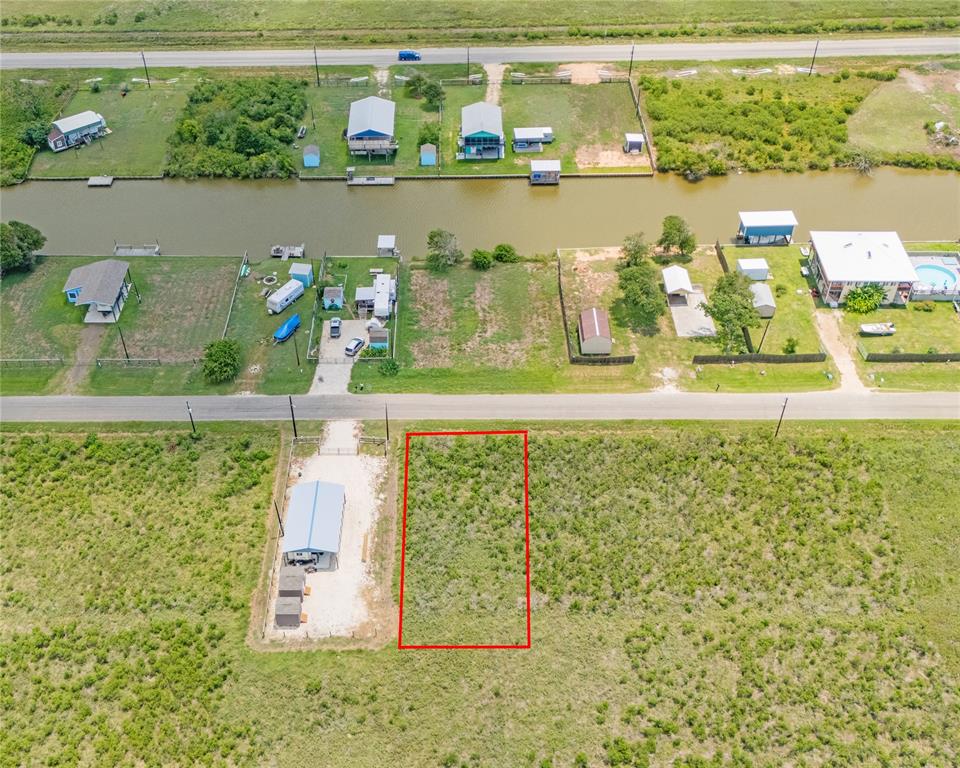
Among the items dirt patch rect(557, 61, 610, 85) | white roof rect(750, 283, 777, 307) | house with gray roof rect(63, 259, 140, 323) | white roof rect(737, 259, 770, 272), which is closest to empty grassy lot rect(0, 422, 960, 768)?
house with gray roof rect(63, 259, 140, 323)

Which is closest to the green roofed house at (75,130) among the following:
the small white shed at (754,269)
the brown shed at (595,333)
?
the brown shed at (595,333)

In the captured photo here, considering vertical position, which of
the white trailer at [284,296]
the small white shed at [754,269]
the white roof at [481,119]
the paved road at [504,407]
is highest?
the white roof at [481,119]

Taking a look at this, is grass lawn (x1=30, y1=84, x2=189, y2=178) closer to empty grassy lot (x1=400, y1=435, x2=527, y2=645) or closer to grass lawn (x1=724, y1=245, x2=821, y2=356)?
empty grassy lot (x1=400, y1=435, x2=527, y2=645)

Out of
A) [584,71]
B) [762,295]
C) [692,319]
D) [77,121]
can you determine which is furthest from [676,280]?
[77,121]

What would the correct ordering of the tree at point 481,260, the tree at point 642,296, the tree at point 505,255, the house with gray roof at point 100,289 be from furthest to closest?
Answer: the tree at point 505,255 → the tree at point 481,260 → the house with gray roof at point 100,289 → the tree at point 642,296

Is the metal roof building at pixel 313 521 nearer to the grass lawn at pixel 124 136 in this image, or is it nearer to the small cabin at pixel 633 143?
the grass lawn at pixel 124 136

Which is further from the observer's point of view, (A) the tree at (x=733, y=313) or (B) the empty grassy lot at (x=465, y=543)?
(A) the tree at (x=733, y=313)
